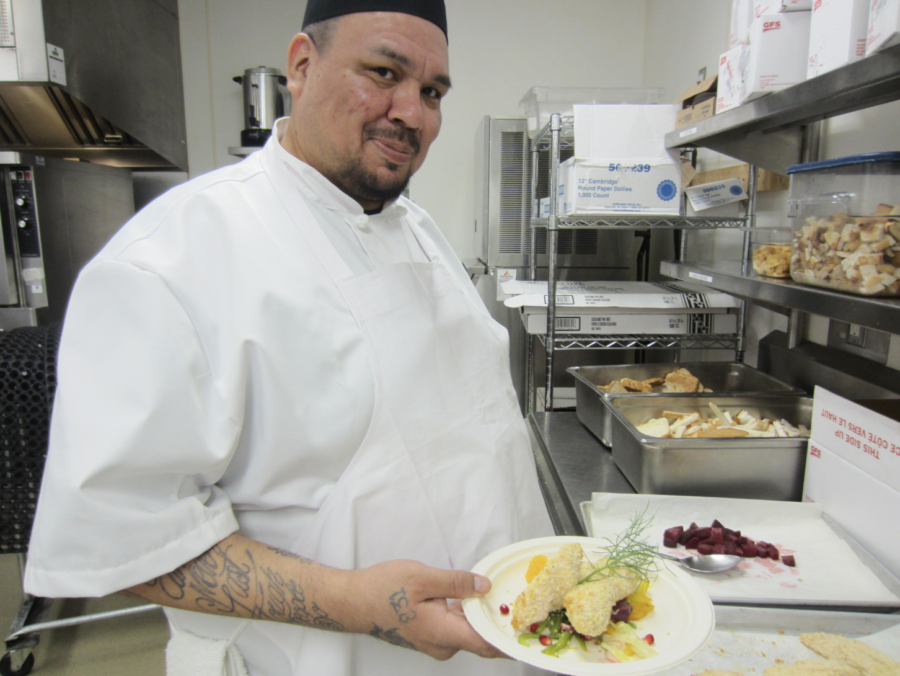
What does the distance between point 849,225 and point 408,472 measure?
0.81m

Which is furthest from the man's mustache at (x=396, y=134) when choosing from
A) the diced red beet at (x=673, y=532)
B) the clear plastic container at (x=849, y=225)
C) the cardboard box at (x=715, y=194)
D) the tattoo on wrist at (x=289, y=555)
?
the cardboard box at (x=715, y=194)

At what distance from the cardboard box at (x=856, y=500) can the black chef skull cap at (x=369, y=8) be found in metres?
1.06

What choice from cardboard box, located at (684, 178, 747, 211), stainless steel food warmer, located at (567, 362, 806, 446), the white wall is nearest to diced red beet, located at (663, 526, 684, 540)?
stainless steel food warmer, located at (567, 362, 806, 446)

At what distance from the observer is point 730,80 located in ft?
4.03

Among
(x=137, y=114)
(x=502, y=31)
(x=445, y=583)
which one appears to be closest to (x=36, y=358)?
(x=445, y=583)

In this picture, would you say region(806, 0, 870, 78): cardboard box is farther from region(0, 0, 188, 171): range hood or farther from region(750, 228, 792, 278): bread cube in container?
region(0, 0, 188, 171): range hood

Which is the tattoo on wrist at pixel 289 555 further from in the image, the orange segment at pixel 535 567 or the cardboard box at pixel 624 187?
the cardboard box at pixel 624 187

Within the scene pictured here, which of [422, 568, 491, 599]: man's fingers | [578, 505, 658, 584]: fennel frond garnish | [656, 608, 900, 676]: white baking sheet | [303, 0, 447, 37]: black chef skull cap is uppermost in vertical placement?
[303, 0, 447, 37]: black chef skull cap

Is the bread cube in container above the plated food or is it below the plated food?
above

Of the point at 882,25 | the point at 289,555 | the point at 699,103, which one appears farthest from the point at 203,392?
the point at 699,103

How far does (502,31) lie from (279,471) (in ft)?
9.29

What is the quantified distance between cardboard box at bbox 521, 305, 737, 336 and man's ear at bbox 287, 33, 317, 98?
1240 millimetres

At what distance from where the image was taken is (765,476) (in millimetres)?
1224

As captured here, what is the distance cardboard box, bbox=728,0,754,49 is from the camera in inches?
46.7
